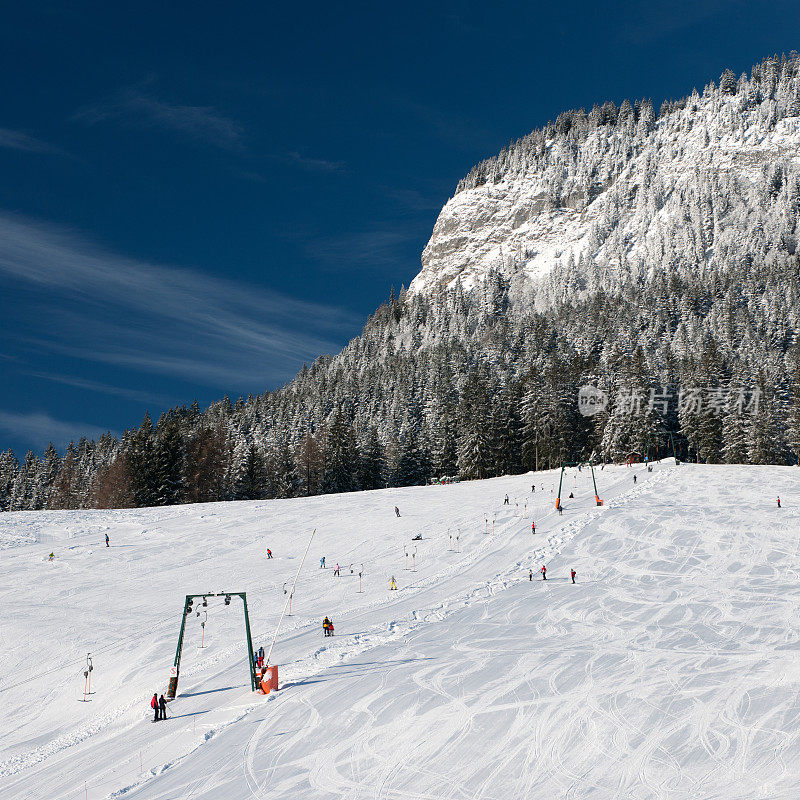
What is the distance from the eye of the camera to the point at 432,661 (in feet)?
68.6

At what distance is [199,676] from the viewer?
72.4 ft

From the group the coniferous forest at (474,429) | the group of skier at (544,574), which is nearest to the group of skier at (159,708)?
the group of skier at (544,574)

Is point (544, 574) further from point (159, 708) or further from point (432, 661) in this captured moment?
point (159, 708)

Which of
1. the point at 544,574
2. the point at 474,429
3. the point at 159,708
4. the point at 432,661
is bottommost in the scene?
the point at 159,708

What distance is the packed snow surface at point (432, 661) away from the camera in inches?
547

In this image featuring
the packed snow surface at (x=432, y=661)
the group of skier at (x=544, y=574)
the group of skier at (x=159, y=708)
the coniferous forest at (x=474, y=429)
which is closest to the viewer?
the packed snow surface at (x=432, y=661)

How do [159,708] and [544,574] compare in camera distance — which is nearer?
[159,708]

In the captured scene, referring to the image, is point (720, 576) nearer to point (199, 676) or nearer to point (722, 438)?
point (199, 676)

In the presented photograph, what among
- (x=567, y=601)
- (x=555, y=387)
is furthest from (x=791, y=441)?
(x=567, y=601)

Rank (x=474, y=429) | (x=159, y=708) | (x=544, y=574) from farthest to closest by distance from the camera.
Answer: (x=474, y=429)
(x=544, y=574)
(x=159, y=708)

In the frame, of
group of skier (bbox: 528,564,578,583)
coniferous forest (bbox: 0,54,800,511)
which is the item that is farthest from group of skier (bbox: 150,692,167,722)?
coniferous forest (bbox: 0,54,800,511)

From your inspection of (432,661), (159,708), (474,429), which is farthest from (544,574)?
(474,429)

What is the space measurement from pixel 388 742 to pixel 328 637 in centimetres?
1009

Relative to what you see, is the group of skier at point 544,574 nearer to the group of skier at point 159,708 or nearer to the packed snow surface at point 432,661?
the packed snow surface at point 432,661
